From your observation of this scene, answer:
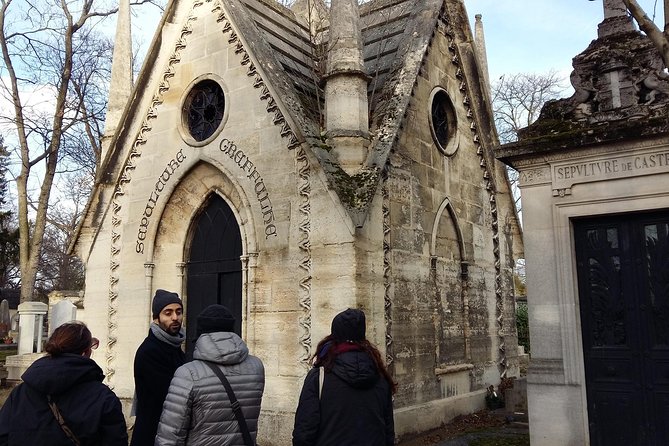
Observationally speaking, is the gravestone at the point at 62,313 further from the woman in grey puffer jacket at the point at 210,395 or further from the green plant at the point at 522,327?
the green plant at the point at 522,327

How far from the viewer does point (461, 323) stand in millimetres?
11031

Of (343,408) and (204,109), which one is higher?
(204,109)

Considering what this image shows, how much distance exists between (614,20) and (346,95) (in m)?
3.67

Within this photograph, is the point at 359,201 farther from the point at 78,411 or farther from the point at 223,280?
the point at 78,411

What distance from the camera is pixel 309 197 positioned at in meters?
8.71

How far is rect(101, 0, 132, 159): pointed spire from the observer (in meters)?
12.6

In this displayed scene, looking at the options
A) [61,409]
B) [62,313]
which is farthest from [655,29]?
[62,313]

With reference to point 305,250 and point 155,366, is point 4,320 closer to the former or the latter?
point 305,250

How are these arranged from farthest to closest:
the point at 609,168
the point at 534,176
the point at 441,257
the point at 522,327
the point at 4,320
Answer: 1. the point at 4,320
2. the point at 522,327
3. the point at 441,257
4. the point at 534,176
5. the point at 609,168

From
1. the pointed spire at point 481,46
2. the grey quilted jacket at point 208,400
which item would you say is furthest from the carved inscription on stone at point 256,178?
the pointed spire at point 481,46

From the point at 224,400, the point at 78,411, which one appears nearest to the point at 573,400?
the point at 224,400

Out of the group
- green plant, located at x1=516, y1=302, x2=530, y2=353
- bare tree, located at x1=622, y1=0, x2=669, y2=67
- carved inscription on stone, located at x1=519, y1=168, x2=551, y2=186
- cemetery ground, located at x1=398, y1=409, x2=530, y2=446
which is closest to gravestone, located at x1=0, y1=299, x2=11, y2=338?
green plant, located at x1=516, y1=302, x2=530, y2=353

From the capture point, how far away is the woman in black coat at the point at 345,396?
3.63 metres

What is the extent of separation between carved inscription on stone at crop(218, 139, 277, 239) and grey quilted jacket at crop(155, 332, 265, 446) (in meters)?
5.61
